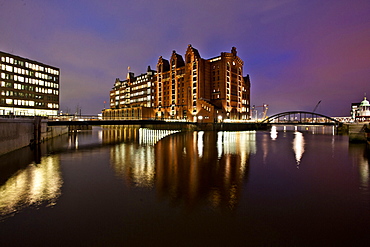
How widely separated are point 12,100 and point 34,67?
19.0 meters

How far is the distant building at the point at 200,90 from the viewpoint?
357 feet

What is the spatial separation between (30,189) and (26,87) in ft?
338

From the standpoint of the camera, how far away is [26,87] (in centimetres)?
9231

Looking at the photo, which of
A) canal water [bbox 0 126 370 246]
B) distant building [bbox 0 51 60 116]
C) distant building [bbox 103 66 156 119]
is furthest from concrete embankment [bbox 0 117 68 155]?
distant building [bbox 103 66 156 119]

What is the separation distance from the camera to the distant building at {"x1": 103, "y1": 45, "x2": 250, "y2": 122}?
109 metres

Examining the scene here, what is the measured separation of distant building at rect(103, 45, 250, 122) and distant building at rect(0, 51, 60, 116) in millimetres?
34711

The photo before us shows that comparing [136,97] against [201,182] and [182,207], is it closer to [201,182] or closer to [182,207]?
[201,182]

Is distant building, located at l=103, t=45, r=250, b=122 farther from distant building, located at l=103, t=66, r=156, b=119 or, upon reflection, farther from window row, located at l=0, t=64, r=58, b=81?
window row, located at l=0, t=64, r=58, b=81

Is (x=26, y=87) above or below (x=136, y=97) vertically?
below

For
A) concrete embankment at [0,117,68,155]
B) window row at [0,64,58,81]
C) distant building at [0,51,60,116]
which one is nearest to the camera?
concrete embankment at [0,117,68,155]

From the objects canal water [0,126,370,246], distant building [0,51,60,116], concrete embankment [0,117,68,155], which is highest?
distant building [0,51,60,116]

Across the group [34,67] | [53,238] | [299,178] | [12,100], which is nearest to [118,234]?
[53,238]

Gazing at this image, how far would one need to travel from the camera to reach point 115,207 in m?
10.3

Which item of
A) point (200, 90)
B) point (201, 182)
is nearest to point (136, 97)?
point (200, 90)
